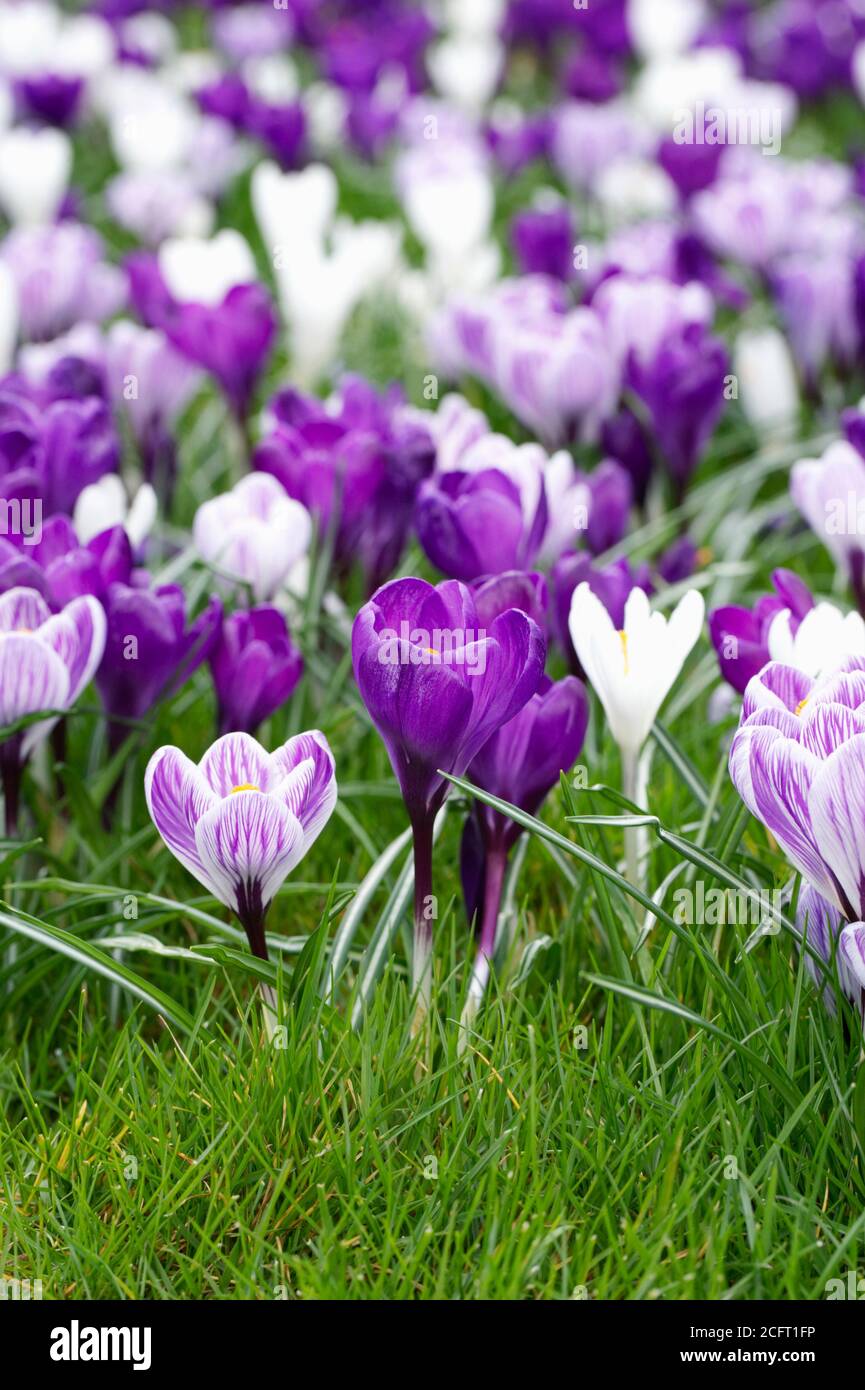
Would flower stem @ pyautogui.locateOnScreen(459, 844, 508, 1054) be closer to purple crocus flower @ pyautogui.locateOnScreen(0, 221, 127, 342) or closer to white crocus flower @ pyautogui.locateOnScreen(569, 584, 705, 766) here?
white crocus flower @ pyautogui.locateOnScreen(569, 584, 705, 766)

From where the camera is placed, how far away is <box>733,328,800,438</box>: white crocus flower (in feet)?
11.8

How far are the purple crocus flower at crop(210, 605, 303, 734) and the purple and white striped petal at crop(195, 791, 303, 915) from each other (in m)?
0.45

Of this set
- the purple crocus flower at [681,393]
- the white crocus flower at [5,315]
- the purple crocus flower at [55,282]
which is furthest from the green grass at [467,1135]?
the purple crocus flower at [55,282]

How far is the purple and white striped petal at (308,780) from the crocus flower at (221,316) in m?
1.53

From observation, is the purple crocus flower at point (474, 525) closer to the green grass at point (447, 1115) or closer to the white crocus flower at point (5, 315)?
the green grass at point (447, 1115)

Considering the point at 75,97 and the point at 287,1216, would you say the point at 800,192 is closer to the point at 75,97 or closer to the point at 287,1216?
the point at 75,97

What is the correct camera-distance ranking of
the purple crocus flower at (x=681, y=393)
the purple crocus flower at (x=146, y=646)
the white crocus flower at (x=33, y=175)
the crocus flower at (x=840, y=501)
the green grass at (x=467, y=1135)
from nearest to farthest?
the green grass at (x=467, y=1135) < the purple crocus flower at (x=146, y=646) < the crocus flower at (x=840, y=501) < the purple crocus flower at (x=681, y=393) < the white crocus flower at (x=33, y=175)

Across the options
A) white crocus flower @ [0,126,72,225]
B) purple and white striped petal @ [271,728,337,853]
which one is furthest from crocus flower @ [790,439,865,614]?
white crocus flower @ [0,126,72,225]

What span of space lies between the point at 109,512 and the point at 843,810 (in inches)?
52.6

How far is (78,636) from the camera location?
1984mm

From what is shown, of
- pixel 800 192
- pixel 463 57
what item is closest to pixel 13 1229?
pixel 800 192

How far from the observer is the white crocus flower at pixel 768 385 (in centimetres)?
359

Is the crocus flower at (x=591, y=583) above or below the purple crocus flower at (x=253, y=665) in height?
above

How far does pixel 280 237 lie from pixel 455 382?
0.57m
